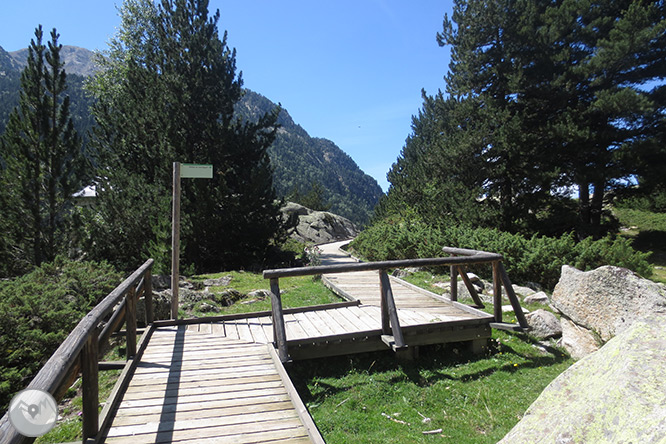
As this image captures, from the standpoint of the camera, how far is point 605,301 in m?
5.68

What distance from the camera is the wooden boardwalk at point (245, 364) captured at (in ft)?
10.2

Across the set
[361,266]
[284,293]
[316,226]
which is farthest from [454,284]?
[316,226]

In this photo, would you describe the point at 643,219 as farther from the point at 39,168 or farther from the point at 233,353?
the point at 39,168

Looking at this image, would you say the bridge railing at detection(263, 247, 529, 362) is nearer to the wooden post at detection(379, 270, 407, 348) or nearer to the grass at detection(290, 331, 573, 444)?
the wooden post at detection(379, 270, 407, 348)

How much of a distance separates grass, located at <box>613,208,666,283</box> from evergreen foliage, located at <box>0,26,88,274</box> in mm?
20586

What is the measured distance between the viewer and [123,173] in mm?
14805

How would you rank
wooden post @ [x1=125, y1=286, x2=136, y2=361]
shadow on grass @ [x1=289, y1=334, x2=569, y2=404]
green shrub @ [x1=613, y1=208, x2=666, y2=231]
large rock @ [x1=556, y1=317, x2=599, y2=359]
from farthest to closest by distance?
green shrub @ [x1=613, y1=208, x2=666, y2=231] → large rock @ [x1=556, y1=317, x2=599, y2=359] → shadow on grass @ [x1=289, y1=334, x2=569, y2=404] → wooden post @ [x1=125, y1=286, x2=136, y2=361]

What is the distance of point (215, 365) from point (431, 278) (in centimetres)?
787

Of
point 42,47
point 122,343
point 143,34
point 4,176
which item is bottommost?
point 122,343

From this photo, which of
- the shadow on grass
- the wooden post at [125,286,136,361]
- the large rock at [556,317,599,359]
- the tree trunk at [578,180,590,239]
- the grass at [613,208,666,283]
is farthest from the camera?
the tree trunk at [578,180,590,239]

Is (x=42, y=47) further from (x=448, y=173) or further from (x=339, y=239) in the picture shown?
(x=339, y=239)

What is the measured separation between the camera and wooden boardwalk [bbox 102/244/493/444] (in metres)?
3.11

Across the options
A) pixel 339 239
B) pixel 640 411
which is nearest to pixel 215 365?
pixel 640 411

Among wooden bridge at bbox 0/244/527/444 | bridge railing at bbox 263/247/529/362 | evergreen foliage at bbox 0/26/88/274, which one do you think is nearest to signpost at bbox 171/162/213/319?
wooden bridge at bbox 0/244/527/444
